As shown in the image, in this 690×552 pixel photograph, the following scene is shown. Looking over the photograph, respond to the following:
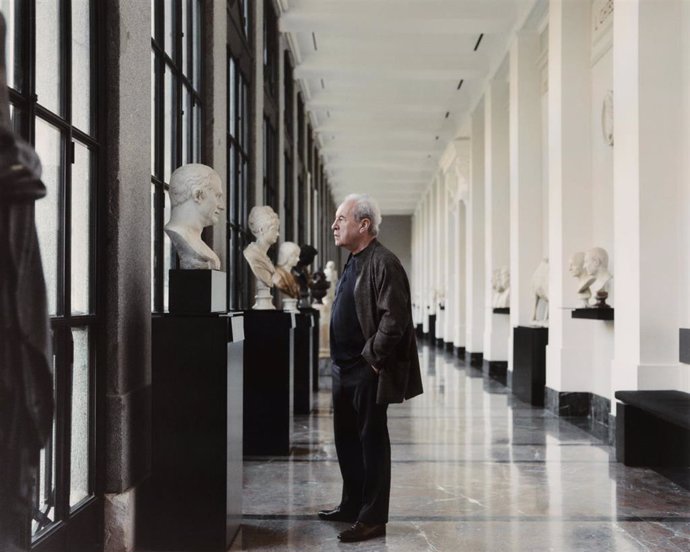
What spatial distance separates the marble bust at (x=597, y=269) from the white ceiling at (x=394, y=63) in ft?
15.2

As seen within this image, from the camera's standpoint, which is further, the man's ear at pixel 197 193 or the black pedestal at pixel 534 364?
the black pedestal at pixel 534 364

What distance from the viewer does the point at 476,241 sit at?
16.9 m

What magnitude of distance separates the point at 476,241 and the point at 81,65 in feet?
45.0

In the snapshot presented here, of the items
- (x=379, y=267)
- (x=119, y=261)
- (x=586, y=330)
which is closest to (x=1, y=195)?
(x=119, y=261)

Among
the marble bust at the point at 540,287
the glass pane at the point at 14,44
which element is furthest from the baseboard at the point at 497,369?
the glass pane at the point at 14,44

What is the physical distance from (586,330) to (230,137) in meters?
4.77

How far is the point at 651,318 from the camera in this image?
6.66 m

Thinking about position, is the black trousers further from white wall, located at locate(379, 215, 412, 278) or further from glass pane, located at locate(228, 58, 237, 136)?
white wall, located at locate(379, 215, 412, 278)

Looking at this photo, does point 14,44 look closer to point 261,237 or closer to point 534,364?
point 261,237

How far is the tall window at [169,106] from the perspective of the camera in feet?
17.9

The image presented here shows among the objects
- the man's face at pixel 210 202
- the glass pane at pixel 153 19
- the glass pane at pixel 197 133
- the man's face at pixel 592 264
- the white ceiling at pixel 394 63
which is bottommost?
the man's face at pixel 592 264

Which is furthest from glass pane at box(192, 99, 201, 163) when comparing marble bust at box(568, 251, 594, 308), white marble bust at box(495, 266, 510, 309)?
white marble bust at box(495, 266, 510, 309)

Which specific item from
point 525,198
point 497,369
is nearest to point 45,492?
point 525,198

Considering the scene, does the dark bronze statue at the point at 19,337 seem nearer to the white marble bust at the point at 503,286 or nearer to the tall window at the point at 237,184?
the tall window at the point at 237,184
